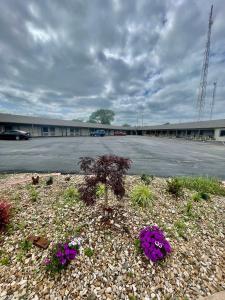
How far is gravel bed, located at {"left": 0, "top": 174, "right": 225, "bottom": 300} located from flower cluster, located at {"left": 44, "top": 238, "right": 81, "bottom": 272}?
81mm

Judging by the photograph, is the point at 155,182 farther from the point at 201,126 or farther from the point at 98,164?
the point at 201,126

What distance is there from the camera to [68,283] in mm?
2061

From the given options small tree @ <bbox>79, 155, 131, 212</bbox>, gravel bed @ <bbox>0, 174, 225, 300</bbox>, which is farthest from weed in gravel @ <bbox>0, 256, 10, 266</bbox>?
small tree @ <bbox>79, 155, 131, 212</bbox>

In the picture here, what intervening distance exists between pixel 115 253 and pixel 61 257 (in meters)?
0.83

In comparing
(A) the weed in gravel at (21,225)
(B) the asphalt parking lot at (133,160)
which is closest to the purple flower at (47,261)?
(A) the weed in gravel at (21,225)

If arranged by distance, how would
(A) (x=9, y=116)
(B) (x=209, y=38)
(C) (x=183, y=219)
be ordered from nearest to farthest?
(C) (x=183, y=219) → (B) (x=209, y=38) → (A) (x=9, y=116)

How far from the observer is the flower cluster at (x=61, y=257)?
2199mm

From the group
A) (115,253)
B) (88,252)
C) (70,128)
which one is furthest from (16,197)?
(70,128)

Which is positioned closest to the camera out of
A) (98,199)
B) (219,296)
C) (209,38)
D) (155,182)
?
(219,296)

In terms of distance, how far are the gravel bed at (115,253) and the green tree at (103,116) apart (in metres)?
81.8

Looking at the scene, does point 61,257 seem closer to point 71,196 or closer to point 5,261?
point 5,261

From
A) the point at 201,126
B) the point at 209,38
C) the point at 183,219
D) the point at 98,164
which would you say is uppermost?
the point at 209,38

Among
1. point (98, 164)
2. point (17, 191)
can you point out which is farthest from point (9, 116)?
point (98, 164)

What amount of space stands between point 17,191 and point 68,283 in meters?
2.93
